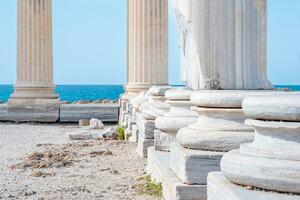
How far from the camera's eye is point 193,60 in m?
15.5

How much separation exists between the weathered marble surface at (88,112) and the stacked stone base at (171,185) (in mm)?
31749

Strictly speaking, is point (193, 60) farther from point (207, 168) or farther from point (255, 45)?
point (207, 168)

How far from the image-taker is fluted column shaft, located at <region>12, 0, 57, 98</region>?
50125 mm

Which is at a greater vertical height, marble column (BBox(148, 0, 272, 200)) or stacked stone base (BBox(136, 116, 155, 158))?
marble column (BBox(148, 0, 272, 200))

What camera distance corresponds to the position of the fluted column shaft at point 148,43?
42.7 m

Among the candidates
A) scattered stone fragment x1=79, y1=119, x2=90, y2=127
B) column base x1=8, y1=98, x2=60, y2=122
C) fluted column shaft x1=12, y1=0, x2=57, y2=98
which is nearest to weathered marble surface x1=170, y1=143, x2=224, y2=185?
scattered stone fragment x1=79, y1=119, x2=90, y2=127

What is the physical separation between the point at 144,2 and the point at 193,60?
27627 millimetres

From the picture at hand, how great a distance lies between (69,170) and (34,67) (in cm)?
2978

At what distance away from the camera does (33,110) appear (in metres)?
49.7

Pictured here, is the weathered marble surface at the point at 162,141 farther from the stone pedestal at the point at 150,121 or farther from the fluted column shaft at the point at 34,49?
the fluted column shaft at the point at 34,49

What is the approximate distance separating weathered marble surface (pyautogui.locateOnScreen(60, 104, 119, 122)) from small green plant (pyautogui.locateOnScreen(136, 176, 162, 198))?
31.6 meters

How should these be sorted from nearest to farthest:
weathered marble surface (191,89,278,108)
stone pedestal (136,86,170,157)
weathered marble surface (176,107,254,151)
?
weathered marble surface (191,89,278,108) → weathered marble surface (176,107,254,151) → stone pedestal (136,86,170,157)

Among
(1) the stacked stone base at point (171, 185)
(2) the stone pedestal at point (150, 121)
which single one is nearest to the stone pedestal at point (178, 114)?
(1) the stacked stone base at point (171, 185)

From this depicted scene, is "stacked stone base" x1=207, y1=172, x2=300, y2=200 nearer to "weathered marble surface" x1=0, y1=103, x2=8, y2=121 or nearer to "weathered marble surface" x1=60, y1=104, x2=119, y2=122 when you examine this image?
"weathered marble surface" x1=60, y1=104, x2=119, y2=122
